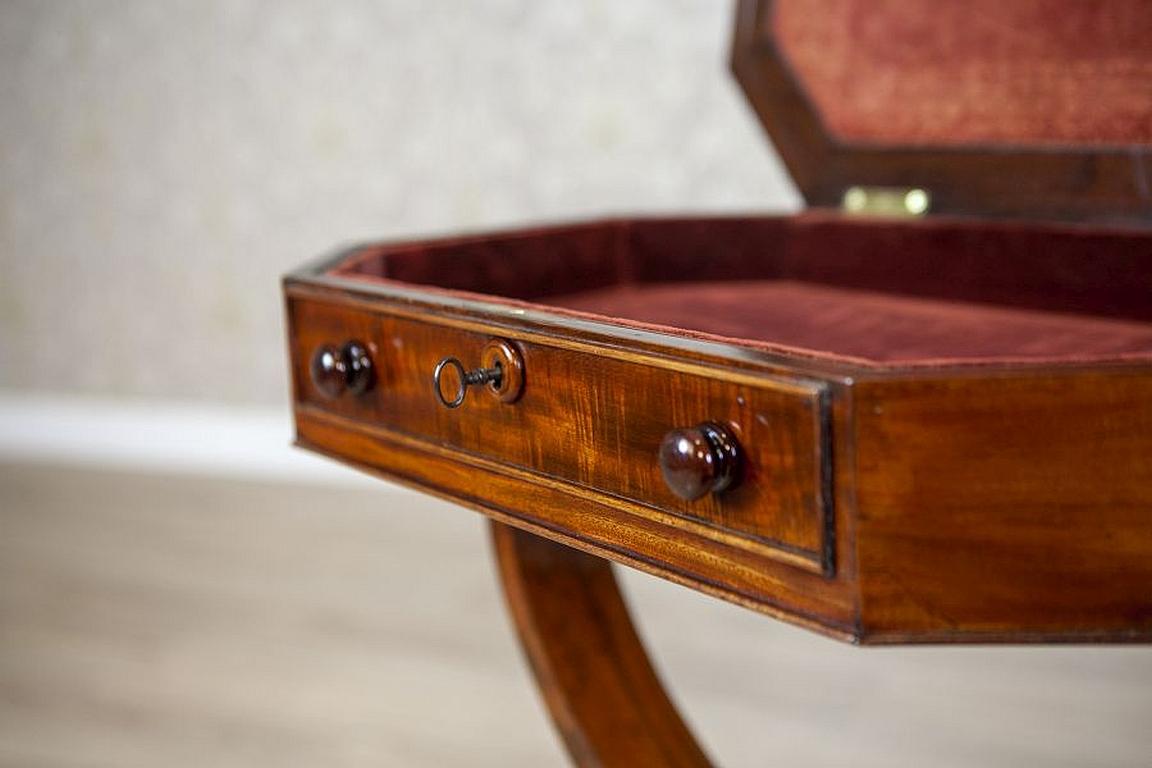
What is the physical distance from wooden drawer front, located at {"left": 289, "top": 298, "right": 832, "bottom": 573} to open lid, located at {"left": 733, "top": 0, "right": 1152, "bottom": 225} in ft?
2.54

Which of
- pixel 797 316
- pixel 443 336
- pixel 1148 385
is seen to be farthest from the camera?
pixel 797 316

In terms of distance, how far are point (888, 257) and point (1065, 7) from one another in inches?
13.9

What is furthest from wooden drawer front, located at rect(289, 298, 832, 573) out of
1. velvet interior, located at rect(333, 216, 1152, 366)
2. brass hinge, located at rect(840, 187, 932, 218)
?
brass hinge, located at rect(840, 187, 932, 218)

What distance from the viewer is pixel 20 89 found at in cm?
371

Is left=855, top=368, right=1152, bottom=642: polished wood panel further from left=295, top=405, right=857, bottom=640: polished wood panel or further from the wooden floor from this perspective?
the wooden floor

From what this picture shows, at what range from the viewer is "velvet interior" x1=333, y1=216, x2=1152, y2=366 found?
1312 mm

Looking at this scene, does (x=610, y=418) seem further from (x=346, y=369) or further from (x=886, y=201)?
(x=886, y=201)

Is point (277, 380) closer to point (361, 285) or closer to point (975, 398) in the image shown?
point (361, 285)

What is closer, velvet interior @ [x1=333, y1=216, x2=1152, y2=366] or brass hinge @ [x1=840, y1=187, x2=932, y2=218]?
velvet interior @ [x1=333, y1=216, x2=1152, y2=366]

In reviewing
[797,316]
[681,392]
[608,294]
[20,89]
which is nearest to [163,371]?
[20,89]

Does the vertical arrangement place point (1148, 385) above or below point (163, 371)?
above

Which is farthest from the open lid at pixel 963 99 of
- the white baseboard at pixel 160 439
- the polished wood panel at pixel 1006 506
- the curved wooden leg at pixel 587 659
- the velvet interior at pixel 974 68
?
the white baseboard at pixel 160 439

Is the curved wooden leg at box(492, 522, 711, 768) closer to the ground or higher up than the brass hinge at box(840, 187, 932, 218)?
closer to the ground

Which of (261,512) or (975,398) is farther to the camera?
(261,512)
